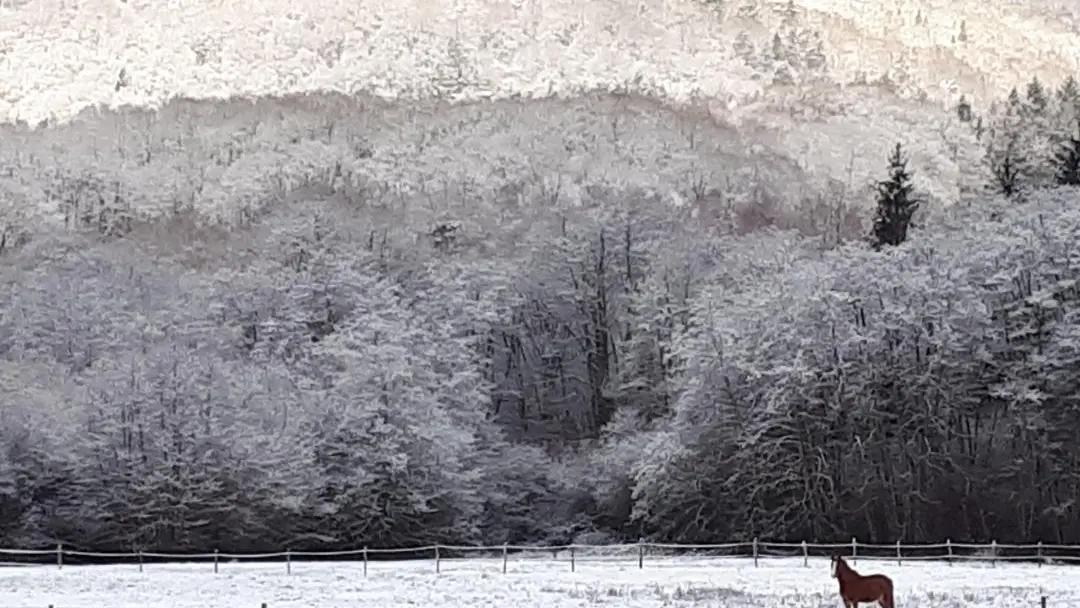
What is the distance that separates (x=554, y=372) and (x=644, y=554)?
3932 cm

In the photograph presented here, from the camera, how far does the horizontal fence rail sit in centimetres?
4253

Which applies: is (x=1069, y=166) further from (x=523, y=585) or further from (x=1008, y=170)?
(x=523, y=585)

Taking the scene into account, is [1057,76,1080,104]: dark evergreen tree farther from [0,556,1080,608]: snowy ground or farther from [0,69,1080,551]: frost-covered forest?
[0,556,1080,608]: snowy ground

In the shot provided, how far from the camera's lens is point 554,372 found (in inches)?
3472

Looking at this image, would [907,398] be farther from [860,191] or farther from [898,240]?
[860,191]

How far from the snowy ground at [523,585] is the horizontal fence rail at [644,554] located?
5.51 feet

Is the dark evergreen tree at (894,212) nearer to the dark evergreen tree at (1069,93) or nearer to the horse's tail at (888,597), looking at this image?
the dark evergreen tree at (1069,93)

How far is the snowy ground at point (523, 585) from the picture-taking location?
26.6 m

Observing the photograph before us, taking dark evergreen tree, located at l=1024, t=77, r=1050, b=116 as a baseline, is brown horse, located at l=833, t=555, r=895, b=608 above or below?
below

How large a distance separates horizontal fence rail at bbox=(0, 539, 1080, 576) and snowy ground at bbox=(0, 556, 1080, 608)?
1.68 m

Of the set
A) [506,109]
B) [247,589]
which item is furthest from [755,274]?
[506,109]

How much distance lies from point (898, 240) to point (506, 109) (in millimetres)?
105754

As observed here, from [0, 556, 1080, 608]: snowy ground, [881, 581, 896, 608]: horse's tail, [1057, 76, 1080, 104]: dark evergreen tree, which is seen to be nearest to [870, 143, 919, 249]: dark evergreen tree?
[1057, 76, 1080, 104]: dark evergreen tree

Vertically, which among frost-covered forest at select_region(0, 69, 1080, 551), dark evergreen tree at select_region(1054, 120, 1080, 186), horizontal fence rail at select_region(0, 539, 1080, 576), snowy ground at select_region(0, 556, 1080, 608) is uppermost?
dark evergreen tree at select_region(1054, 120, 1080, 186)
